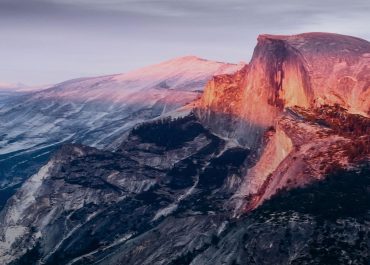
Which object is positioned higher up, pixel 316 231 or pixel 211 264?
pixel 316 231

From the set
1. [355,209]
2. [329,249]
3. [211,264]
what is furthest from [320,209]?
[211,264]

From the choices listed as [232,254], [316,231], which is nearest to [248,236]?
[232,254]

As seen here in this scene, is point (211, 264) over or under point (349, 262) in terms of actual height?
under

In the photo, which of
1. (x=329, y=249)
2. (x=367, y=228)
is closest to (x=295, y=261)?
(x=329, y=249)

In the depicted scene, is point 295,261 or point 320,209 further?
point 320,209

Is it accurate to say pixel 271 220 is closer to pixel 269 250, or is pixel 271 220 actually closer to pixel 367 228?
pixel 269 250

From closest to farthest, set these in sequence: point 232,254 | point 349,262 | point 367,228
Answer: point 349,262, point 367,228, point 232,254

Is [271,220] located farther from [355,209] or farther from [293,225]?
[355,209]

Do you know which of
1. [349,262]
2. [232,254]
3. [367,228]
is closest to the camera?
[349,262]
